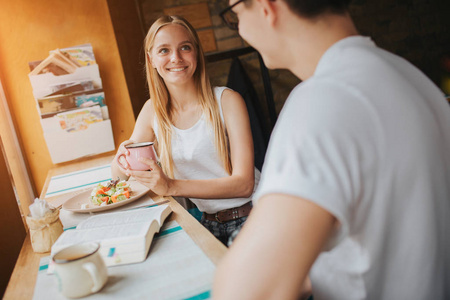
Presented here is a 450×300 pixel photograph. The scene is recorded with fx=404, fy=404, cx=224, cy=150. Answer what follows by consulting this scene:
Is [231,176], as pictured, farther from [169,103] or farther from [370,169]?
[370,169]

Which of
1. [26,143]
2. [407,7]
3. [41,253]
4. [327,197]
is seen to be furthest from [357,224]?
[407,7]

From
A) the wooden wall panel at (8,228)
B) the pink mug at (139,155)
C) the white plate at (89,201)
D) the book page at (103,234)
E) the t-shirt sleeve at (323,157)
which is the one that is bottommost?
the wooden wall panel at (8,228)

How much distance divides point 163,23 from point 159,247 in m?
1.05

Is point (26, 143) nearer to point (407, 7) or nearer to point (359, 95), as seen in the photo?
point (359, 95)

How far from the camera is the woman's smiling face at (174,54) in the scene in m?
1.69

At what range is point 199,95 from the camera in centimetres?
175

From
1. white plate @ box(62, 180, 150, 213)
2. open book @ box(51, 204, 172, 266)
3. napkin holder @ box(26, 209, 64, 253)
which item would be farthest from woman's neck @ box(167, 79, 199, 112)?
napkin holder @ box(26, 209, 64, 253)

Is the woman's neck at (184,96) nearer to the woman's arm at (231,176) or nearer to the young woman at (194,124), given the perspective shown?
the young woman at (194,124)

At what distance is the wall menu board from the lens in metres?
2.29

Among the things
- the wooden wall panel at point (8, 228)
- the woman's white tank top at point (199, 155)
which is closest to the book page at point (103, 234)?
the woman's white tank top at point (199, 155)

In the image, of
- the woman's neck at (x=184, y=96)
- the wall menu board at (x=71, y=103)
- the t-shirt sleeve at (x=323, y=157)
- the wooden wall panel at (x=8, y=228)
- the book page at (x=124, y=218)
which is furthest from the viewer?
the wall menu board at (x=71, y=103)

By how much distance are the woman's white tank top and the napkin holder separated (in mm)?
686

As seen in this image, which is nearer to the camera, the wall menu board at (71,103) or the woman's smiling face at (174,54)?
the woman's smiling face at (174,54)

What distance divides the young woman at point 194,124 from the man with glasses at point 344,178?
91 cm
